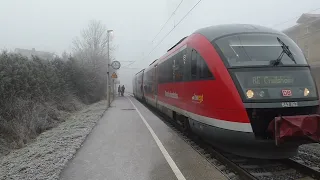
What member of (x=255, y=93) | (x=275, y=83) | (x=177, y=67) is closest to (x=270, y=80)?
(x=275, y=83)

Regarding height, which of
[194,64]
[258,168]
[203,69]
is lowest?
[258,168]

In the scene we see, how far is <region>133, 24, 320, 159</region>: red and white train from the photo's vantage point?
5496 mm

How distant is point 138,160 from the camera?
6.64m

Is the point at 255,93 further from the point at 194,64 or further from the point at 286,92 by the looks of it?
the point at 194,64

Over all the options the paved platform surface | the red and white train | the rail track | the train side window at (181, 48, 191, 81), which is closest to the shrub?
the paved platform surface

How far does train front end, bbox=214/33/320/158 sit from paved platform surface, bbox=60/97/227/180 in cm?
122

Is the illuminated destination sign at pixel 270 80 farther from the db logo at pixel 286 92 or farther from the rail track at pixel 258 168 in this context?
the rail track at pixel 258 168

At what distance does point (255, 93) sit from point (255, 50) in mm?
1123

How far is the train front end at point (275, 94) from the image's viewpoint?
5.39 meters

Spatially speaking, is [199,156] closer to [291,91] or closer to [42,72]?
[291,91]

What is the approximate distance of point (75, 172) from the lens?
5.77m

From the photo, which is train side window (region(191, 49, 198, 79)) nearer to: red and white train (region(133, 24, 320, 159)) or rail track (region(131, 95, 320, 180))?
red and white train (region(133, 24, 320, 159))

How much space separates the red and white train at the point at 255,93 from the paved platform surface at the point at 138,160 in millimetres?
798

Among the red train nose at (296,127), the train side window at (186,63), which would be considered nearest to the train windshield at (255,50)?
the red train nose at (296,127)
